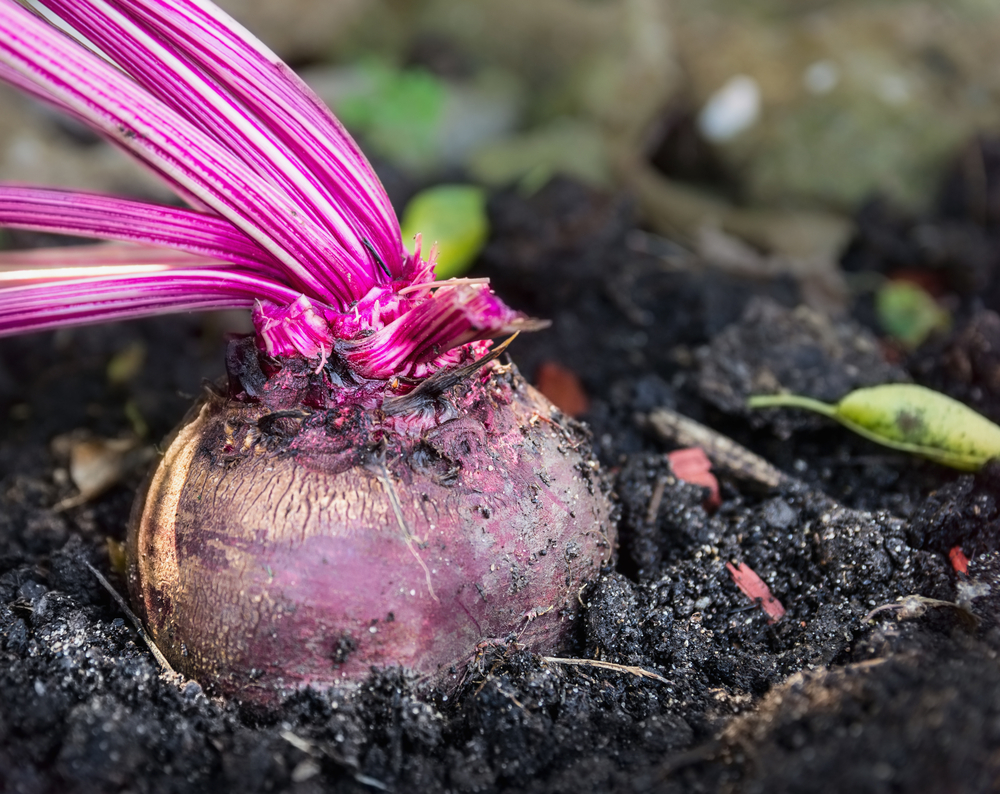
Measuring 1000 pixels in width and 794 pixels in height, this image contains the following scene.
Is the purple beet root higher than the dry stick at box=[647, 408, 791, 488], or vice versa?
the purple beet root

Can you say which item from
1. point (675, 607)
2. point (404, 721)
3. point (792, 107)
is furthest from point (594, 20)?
point (404, 721)

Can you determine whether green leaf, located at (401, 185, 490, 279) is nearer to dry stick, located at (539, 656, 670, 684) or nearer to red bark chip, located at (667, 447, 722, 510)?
red bark chip, located at (667, 447, 722, 510)

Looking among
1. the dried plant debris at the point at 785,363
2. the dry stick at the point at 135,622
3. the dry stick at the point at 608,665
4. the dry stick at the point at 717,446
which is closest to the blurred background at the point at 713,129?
the dried plant debris at the point at 785,363

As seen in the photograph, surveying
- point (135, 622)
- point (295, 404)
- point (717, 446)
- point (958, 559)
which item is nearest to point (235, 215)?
point (295, 404)

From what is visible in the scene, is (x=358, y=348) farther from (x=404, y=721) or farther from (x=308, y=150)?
(x=404, y=721)

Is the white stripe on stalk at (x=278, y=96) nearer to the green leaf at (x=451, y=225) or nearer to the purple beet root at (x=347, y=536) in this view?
the purple beet root at (x=347, y=536)

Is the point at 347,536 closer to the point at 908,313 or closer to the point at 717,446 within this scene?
the point at 717,446

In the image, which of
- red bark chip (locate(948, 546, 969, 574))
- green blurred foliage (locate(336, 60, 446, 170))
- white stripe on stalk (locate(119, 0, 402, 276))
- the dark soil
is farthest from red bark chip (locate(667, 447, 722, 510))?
green blurred foliage (locate(336, 60, 446, 170))
